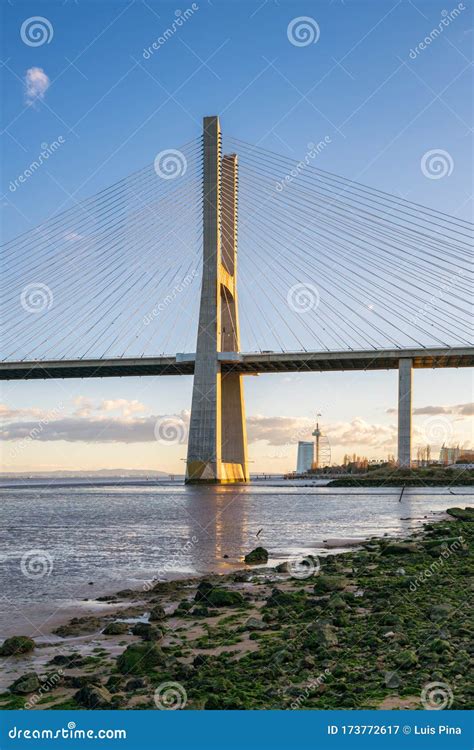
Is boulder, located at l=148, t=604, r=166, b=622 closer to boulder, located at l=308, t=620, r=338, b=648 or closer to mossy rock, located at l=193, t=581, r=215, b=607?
mossy rock, located at l=193, t=581, r=215, b=607

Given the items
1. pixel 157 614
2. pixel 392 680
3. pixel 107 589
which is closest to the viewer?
pixel 392 680

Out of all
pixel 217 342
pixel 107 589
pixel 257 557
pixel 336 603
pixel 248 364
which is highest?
pixel 217 342

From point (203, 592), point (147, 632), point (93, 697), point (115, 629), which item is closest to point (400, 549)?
point (203, 592)

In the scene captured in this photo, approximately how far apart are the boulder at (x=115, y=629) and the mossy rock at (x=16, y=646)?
954mm

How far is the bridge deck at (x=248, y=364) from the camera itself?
61.2 meters

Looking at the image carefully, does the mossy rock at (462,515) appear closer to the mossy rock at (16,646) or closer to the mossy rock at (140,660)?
the mossy rock at (16,646)

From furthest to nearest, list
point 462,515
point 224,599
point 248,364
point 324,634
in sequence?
point 248,364 → point 462,515 → point 224,599 → point 324,634

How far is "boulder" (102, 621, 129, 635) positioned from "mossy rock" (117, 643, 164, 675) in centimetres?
181

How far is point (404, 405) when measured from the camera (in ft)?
208

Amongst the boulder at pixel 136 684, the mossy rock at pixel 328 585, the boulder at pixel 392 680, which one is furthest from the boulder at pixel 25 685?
the mossy rock at pixel 328 585

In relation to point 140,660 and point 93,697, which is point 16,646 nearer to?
point 140,660

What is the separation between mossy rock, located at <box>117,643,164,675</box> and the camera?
294 inches

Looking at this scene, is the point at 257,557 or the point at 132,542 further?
the point at 132,542

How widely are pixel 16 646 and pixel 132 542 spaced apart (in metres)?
12.9
